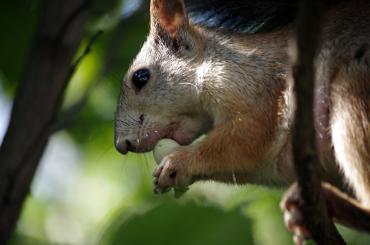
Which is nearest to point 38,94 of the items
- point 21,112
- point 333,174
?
point 21,112

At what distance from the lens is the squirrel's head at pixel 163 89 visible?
3.38m

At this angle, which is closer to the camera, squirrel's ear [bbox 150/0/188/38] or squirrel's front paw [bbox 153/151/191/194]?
squirrel's front paw [bbox 153/151/191/194]

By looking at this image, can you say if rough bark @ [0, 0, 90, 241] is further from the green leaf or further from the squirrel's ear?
the green leaf

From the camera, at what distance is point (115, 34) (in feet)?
13.8

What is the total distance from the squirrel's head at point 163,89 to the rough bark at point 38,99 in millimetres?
292

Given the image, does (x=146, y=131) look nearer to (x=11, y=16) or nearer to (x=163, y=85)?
(x=163, y=85)

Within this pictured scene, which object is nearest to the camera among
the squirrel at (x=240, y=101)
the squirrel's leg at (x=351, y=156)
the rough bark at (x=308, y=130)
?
the rough bark at (x=308, y=130)

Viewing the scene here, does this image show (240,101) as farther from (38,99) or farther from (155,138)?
(38,99)

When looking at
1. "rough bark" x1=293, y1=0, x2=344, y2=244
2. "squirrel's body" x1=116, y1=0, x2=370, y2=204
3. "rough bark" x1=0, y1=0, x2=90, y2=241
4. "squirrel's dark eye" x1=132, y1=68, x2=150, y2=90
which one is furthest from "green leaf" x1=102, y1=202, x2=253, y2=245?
"rough bark" x1=293, y1=0, x2=344, y2=244

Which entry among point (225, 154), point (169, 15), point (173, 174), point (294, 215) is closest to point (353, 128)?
point (294, 215)

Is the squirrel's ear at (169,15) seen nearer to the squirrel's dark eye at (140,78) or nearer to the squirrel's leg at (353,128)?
→ the squirrel's dark eye at (140,78)

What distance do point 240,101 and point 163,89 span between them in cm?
39

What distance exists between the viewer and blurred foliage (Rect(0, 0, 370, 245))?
3.30 m

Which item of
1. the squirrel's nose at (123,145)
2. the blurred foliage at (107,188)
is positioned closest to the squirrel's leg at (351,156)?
the blurred foliage at (107,188)
